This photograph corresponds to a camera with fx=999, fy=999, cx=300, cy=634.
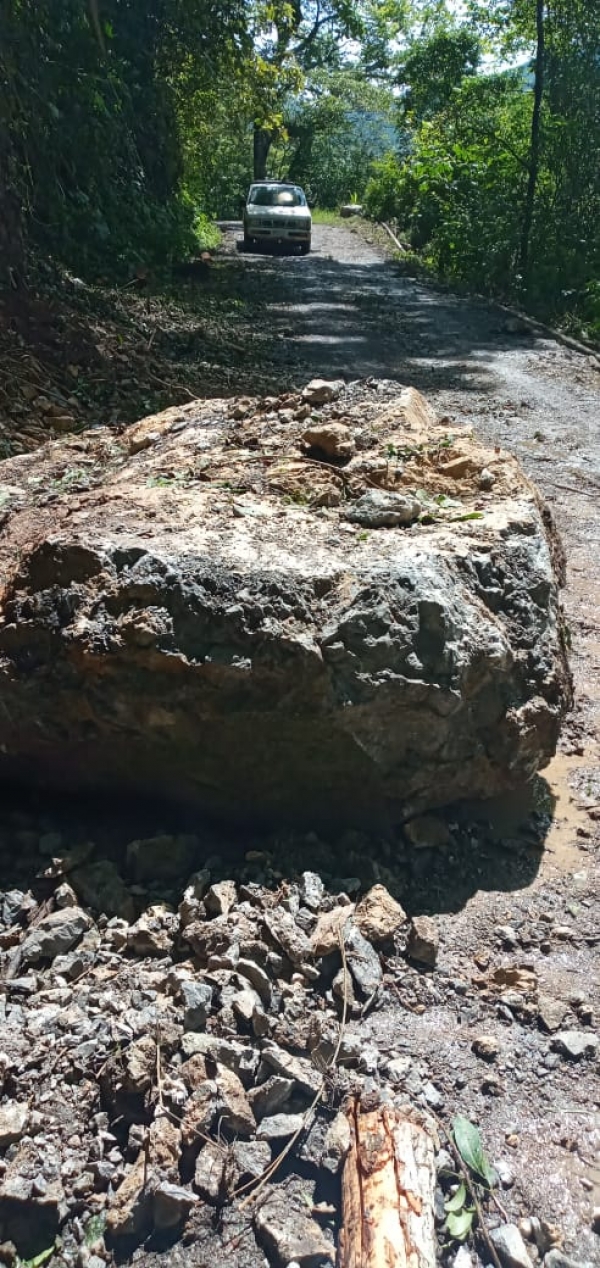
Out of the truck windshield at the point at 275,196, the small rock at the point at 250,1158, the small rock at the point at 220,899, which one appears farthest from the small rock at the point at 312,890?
the truck windshield at the point at 275,196

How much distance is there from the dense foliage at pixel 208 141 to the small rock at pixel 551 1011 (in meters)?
8.32

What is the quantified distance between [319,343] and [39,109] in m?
4.44

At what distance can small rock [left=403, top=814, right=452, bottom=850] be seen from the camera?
3424 mm

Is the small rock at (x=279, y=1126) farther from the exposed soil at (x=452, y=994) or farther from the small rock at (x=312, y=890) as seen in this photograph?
the small rock at (x=312, y=890)

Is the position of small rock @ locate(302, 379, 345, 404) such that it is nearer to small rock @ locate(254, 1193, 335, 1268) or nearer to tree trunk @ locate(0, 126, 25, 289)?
small rock @ locate(254, 1193, 335, 1268)

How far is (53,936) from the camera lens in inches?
113

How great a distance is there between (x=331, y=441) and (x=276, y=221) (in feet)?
64.4

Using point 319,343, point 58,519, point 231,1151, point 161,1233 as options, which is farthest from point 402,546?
point 319,343

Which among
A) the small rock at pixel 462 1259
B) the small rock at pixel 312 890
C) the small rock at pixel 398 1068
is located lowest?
the small rock at pixel 462 1259

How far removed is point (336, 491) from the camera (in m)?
3.73

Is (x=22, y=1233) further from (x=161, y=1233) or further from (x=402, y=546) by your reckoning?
(x=402, y=546)

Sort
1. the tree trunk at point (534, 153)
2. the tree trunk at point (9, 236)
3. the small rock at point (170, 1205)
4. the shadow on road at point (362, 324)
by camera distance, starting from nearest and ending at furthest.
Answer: the small rock at point (170, 1205)
the tree trunk at point (9, 236)
the shadow on road at point (362, 324)
the tree trunk at point (534, 153)

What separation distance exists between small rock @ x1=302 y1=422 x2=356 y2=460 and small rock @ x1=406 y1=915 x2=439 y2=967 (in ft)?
6.28

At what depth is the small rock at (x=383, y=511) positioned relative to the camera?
3551 millimetres
